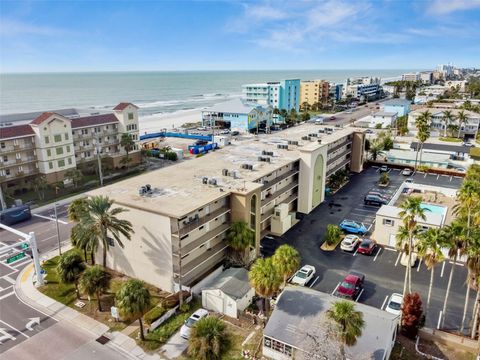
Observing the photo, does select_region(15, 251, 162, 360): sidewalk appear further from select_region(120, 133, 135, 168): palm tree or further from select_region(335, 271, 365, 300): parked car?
select_region(120, 133, 135, 168): palm tree

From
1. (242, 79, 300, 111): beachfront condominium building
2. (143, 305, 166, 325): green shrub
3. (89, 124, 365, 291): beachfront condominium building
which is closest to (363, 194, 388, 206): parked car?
(89, 124, 365, 291): beachfront condominium building

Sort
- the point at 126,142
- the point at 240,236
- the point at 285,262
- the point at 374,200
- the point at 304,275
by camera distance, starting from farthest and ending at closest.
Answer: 1. the point at 126,142
2. the point at 374,200
3. the point at 240,236
4. the point at 304,275
5. the point at 285,262

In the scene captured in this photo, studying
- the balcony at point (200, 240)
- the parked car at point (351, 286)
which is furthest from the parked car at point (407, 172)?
the balcony at point (200, 240)

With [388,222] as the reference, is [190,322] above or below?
below

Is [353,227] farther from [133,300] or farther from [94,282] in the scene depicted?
[94,282]

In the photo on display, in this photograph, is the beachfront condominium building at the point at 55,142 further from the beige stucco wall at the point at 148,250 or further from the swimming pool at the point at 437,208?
the swimming pool at the point at 437,208

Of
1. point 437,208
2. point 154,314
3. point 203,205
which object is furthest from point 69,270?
point 437,208

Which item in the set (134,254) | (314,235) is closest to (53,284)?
(134,254)
